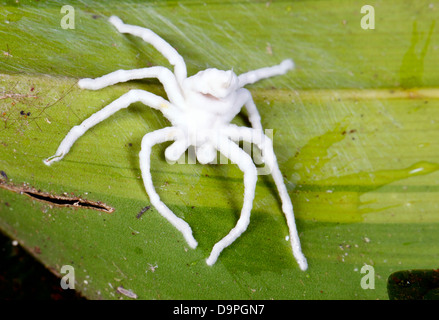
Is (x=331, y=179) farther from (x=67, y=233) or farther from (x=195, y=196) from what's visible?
(x=67, y=233)

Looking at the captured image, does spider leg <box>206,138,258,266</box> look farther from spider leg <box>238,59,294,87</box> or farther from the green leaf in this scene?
spider leg <box>238,59,294,87</box>

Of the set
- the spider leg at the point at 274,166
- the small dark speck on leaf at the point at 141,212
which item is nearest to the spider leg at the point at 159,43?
the spider leg at the point at 274,166

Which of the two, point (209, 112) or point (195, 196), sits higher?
point (209, 112)

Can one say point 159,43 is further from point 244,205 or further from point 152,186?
point 244,205

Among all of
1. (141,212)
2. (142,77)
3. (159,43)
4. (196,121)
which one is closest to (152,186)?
(141,212)

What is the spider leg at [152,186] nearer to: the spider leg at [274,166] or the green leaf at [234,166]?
the green leaf at [234,166]

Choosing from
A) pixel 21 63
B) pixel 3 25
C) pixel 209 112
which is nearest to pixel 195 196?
pixel 209 112

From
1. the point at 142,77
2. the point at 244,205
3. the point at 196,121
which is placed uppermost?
the point at 142,77
